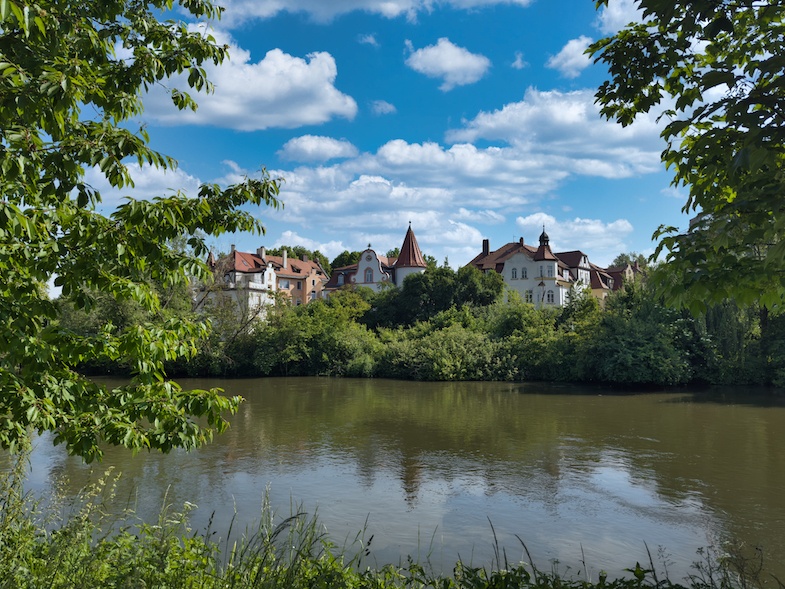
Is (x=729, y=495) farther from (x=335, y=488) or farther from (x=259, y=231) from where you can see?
(x=259, y=231)

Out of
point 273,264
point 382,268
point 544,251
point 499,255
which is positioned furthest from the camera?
point 382,268

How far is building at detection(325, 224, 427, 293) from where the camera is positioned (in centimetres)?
7319

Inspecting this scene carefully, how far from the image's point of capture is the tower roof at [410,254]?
7300 cm

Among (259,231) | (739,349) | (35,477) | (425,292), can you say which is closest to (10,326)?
(259,231)

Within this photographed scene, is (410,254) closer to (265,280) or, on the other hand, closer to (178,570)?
(265,280)

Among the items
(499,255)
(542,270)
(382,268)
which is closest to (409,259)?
(382,268)

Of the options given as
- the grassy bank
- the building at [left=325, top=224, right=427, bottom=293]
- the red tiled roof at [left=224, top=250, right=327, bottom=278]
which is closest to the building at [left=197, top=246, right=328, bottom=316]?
the red tiled roof at [left=224, top=250, right=327, bottom=278]

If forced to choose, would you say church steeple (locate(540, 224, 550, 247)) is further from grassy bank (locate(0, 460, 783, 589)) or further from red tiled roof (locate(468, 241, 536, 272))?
grassy bank (locate(0, 460, 783, 589))

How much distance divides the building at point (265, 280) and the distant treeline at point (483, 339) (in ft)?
3.46

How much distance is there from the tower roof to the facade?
671 cm

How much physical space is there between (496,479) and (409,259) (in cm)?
6032

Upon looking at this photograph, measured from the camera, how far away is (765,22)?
5676 mm

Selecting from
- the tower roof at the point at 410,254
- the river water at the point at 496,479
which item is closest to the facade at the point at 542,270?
the tower roof at the point at 410,254

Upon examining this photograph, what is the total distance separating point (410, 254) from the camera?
241 ft
